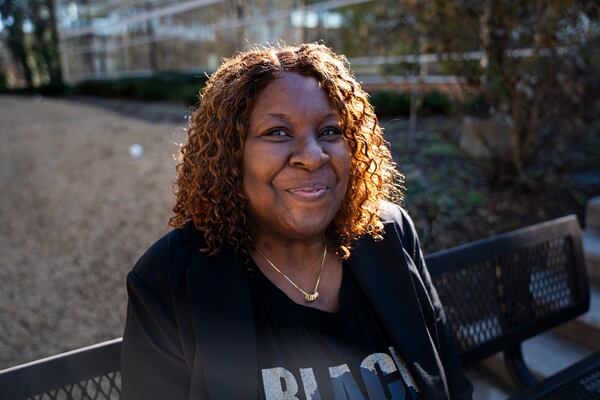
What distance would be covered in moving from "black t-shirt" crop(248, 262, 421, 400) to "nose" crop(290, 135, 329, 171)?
36 centimetres

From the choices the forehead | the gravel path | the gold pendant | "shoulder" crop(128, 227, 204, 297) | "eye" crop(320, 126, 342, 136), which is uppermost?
the forehead

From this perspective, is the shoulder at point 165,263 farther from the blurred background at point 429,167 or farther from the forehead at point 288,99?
the blurred background at point 429,167

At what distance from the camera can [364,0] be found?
36.1 feet

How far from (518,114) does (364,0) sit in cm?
756

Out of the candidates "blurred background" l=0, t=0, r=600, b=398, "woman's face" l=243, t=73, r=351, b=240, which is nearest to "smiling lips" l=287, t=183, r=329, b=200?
"woman's face" l=243, t=73, r=351, b=240

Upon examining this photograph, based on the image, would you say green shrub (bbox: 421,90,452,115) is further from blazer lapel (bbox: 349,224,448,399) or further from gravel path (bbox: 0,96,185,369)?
blazer lapel (bbox: 349,224,448,399)

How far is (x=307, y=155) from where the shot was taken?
153cm

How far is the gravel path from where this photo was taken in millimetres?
3432

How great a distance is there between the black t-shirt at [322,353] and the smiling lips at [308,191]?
0.89ft

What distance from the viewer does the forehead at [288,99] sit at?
154 cm

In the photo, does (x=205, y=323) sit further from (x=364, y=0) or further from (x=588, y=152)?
(x=364, y=0)

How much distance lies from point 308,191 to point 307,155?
11 centimetres

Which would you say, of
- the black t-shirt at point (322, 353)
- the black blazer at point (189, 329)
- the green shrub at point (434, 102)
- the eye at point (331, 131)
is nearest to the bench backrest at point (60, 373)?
the black blazer at point (189, 329)

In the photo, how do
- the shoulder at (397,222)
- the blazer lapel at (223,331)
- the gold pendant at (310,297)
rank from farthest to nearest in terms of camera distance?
the shoulder at (397,222)
the gold pendant at (310,297)
the blazer lapel at (223,331)
